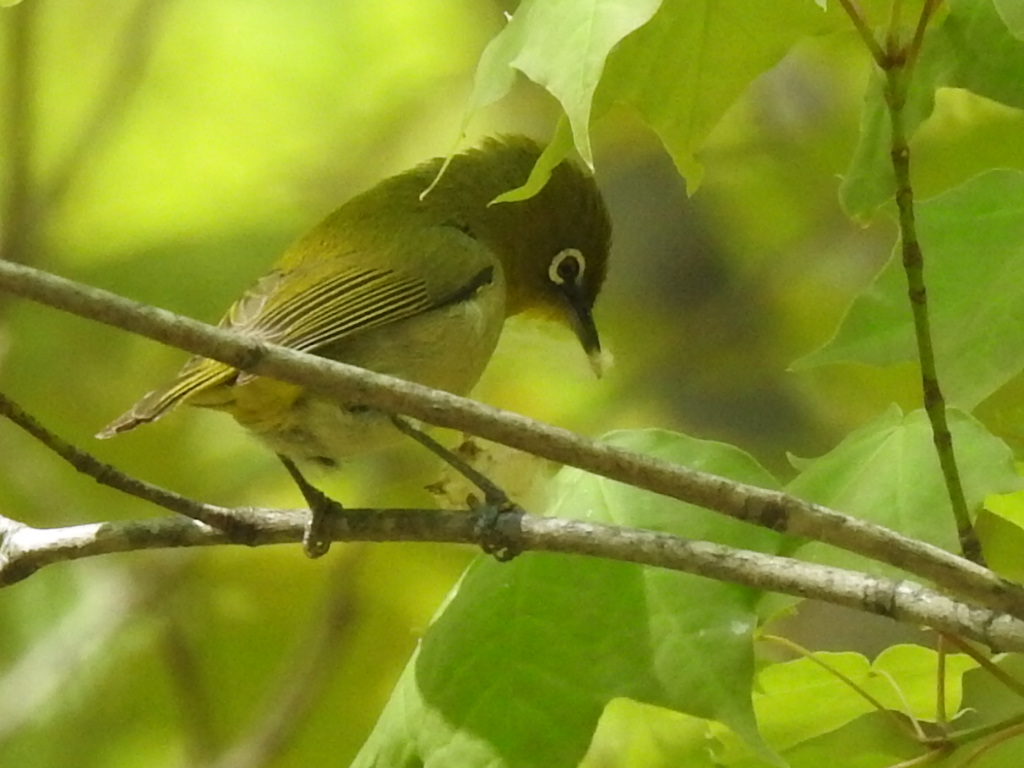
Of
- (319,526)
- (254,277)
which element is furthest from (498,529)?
(254,277)

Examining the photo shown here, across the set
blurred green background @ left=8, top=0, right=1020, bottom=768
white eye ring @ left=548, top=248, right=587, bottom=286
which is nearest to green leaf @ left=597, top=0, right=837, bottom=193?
white eye ring @ left=548, top=248, right=587, bottom=286

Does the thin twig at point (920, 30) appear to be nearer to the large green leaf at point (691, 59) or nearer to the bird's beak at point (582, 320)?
the large green leaf at point (691, 59)

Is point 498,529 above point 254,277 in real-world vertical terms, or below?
below

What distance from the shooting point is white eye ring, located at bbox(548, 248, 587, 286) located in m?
1.15

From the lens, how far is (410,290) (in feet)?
3.23

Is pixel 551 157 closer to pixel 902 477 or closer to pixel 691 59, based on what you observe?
pixel 691 59

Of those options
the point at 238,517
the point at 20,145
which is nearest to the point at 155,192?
the point at 20,145

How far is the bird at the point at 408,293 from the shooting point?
2.96 ft

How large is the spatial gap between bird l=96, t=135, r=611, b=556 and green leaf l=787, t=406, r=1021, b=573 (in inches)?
13.6

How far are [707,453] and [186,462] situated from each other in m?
1.05

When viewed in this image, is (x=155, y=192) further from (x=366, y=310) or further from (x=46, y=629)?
(x=366, y=310)

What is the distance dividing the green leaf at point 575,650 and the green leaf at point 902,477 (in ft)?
0.17

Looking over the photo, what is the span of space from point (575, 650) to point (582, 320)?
21.9 inches

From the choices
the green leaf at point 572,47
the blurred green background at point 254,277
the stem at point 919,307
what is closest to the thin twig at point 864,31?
the stem at point 919,307
